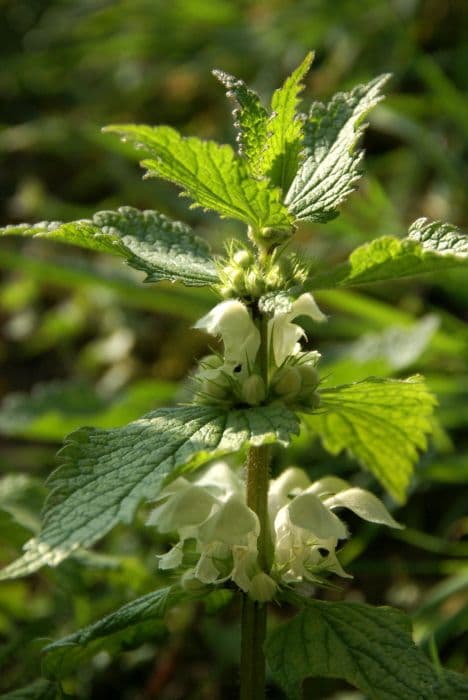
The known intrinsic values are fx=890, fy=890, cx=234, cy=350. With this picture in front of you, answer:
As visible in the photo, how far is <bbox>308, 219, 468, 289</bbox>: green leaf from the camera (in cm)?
73

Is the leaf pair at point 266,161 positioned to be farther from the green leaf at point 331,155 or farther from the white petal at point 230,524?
the white petal at point 230,524

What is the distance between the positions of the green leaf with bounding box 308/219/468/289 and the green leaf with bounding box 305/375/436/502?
0.11 metres

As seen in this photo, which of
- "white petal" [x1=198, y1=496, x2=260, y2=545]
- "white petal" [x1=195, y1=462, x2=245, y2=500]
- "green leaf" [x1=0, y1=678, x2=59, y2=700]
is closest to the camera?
"white petal" [x1=198, y1=496, x2=260, y2=545]

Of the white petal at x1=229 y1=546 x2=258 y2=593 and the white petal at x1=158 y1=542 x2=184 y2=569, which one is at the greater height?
the white petal at x1=158 y1=542 x2=184 y2=569

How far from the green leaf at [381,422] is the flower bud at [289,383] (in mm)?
48

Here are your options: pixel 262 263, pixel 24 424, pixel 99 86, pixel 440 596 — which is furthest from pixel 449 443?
pixel 99 86

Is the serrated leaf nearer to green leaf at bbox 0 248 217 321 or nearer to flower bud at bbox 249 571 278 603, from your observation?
flower bud at bbox 249 571 278 603

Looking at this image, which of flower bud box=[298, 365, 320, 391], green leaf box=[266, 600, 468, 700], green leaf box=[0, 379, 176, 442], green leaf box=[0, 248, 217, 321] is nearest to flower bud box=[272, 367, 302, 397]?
flower bud box=[298, 365, 320, 391]

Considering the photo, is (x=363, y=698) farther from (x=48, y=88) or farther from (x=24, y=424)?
(x=48, y=88)

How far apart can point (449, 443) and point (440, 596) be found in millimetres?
410

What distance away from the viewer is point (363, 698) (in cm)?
124

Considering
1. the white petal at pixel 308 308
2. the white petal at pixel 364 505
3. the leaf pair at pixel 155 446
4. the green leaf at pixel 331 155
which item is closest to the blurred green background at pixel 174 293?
the white petal at pixel 364 505

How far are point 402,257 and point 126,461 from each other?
29cm

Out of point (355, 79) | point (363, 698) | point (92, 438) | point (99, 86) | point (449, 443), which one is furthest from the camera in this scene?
point (99, 86)
